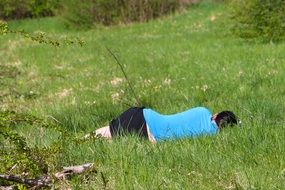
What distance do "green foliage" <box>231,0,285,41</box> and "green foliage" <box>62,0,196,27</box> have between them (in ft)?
48.4

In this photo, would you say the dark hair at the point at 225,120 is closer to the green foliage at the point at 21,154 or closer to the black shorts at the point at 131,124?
the black shorts at the point at 131,124

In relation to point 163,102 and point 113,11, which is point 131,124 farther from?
point 113,11

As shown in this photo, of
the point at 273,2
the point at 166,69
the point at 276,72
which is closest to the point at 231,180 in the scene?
the point at 276,72

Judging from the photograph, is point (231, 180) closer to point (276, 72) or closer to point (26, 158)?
point (26, 158)

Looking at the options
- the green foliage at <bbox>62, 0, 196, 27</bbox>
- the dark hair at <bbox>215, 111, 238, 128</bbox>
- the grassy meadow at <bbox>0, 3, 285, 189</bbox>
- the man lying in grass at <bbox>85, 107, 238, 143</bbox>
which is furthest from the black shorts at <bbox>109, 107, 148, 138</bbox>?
the green foliage at <bbox>62, 0, 196, 27</bbox>

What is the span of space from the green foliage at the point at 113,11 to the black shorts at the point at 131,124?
85.2 ft

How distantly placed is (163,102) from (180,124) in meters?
2.42

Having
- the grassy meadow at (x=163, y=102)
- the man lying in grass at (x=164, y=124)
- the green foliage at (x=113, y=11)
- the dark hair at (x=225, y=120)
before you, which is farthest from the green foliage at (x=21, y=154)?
the green foliage at (x=113, y=11)

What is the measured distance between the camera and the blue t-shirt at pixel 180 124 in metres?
5.31

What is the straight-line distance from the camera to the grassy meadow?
3.92 meters

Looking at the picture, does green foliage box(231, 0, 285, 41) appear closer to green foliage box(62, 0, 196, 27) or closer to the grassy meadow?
the grassy meadow

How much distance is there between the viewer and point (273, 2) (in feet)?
51.9

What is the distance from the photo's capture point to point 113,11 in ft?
104

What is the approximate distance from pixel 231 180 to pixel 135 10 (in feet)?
92.3
